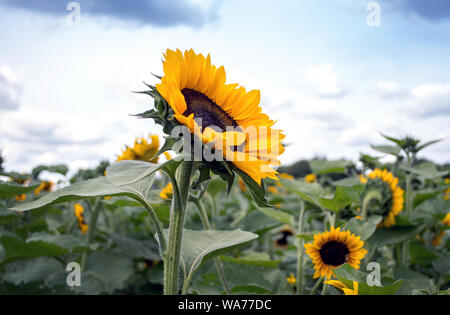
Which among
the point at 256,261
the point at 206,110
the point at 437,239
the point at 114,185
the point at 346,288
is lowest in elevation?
Result: the point at 346,288

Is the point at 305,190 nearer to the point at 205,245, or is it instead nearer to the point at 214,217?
the point at 205,245

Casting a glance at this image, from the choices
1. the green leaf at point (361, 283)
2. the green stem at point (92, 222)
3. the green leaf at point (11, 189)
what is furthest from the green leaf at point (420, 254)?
the green leaf at point (11, 189)

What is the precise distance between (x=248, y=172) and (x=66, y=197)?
0.54 m

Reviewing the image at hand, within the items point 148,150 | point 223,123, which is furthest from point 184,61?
point 148,150

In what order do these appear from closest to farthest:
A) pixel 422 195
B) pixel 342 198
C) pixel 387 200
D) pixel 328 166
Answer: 1. pixel 342 198
2. pixel 387 200
3. pixel 422 195
4. pixel 328 166

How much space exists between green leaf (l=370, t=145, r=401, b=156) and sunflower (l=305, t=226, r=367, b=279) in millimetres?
1043

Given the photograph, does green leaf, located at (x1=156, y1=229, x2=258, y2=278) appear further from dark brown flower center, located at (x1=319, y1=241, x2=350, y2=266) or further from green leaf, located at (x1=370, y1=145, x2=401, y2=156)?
green leaf, located at (x1=370, y1=145, x2=401, y2=156)

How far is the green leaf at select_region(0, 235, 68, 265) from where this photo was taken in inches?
81.0

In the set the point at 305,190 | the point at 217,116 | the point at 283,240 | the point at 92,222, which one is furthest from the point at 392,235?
the point at 283,240

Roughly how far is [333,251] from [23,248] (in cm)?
160

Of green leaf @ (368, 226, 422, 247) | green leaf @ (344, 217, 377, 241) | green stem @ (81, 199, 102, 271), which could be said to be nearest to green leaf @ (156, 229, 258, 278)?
green leaf @ (344, 217, 377, 241)

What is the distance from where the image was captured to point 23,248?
2098 mm
